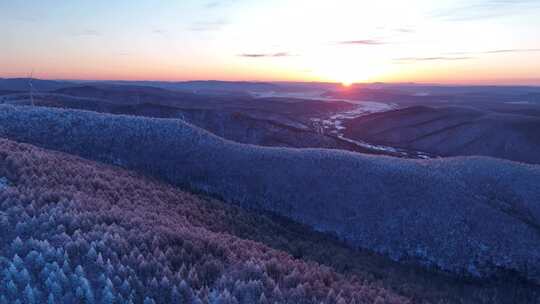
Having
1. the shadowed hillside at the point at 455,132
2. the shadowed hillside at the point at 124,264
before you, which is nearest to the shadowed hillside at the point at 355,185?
the shadowed hillside at the point at 124,264

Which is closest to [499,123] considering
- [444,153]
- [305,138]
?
[444,153]

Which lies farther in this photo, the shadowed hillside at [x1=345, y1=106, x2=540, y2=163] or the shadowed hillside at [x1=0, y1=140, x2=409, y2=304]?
the shadowed hillside at [x1=345, y1=106, x2=540, y2=163]

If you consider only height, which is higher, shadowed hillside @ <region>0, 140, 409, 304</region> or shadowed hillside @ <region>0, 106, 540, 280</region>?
shadowed hillside @ <region>0, 140, 409, 304</region>

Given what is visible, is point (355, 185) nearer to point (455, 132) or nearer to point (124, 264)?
point (124, 264)

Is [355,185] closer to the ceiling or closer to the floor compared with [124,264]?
closer to the floor

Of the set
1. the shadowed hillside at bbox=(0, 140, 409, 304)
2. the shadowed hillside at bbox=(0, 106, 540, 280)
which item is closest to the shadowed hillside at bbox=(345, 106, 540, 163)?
the shadowed hillside at bbox=(0, 106, 540, 280)

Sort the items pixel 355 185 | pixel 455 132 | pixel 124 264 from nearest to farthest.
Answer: pixel 124 264, pixel 355 185, pixel 455 132

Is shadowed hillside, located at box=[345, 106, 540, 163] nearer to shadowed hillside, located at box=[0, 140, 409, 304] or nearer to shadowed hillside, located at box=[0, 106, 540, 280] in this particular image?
shadowed hillside, located at box=[0, 106, 540, 280]

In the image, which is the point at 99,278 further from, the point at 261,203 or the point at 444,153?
the point at 444,153

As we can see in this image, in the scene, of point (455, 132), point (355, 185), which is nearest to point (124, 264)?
point (355, 185)
